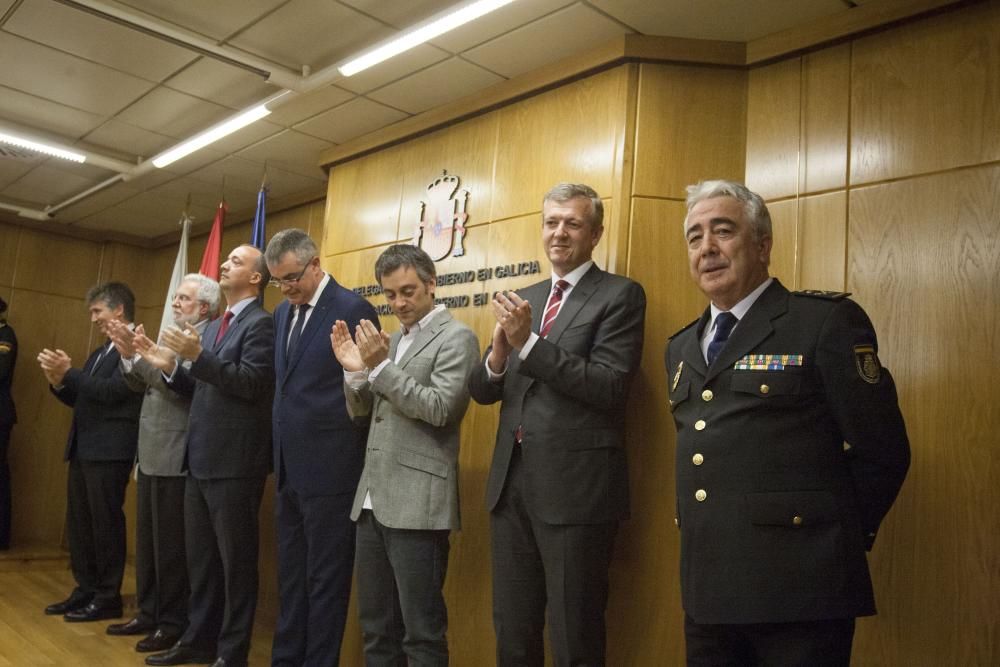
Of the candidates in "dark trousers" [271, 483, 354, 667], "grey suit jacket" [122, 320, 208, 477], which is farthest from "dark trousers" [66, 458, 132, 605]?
"dark trousers" [271, 483, 354, 667]

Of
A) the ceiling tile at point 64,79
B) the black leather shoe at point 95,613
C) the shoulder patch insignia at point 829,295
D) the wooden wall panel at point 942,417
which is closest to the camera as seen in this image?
the shoulder patch insignia at point 829,295

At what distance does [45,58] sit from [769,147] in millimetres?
3320

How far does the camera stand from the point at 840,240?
8.98 ft

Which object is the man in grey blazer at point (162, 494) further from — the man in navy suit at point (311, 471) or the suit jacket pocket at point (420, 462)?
the suit jacket pocket at point (420, 462)

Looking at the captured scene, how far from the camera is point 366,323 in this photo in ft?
8.14

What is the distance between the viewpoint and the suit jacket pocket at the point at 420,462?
2479 mm

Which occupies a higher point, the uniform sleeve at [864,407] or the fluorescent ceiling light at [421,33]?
the fluorescent ceiling light at [421,33]

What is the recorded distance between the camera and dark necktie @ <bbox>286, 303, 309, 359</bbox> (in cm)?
292

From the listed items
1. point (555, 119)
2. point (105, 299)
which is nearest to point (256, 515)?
point (105, 299)

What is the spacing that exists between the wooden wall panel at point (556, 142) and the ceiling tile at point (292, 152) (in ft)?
4.55

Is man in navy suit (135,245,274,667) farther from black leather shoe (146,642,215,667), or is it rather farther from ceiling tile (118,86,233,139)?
ceiling tile (118,86,233,139)

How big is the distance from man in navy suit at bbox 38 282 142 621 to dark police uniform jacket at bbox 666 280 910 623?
3.40 m

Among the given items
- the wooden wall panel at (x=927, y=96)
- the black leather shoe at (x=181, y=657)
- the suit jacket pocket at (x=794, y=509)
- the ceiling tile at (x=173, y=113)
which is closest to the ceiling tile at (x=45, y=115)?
the ceiling tile at (x=173, y=113)

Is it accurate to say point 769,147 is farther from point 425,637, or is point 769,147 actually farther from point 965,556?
point 425,637
